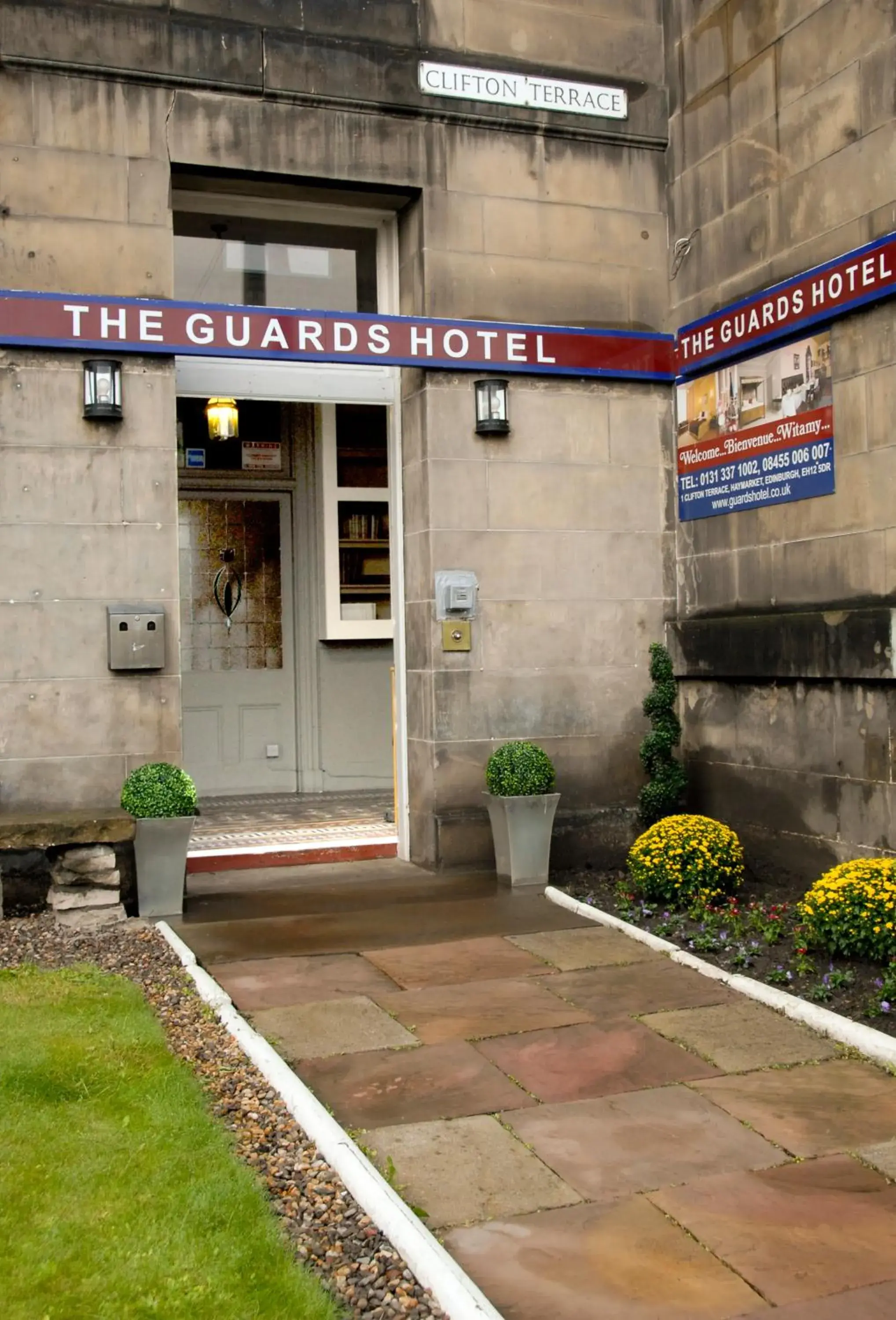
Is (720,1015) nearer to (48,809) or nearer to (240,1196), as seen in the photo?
(240,1196)


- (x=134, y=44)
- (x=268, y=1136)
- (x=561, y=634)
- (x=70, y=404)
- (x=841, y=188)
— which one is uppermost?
(x=134, y=44)

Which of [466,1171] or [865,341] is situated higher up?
[865,341]

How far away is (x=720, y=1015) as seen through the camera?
5668mm

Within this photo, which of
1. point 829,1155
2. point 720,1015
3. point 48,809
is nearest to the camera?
point 829,1155

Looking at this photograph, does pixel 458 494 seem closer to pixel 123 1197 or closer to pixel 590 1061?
pixel 590 1061

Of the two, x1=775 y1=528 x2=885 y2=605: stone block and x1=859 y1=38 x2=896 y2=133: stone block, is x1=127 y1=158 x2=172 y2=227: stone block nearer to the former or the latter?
x1=859 y1=38 x2=896 y2=133: stone block

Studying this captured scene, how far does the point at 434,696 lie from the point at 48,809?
105 inches

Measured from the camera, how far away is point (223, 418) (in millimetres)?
11375

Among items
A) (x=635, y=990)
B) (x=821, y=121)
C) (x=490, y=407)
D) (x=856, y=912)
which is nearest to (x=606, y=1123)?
(x=635, y=990)

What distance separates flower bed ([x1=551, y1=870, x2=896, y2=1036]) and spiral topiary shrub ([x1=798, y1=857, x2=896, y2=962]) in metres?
0.09

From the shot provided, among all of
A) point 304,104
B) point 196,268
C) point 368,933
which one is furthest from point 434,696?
point 304,104

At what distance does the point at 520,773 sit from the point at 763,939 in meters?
2.12

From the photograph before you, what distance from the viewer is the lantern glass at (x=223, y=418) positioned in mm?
11367

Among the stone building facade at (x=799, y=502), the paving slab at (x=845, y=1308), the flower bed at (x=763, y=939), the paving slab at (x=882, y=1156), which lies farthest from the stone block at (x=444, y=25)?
the paving slab at (x=845, y=1308)
